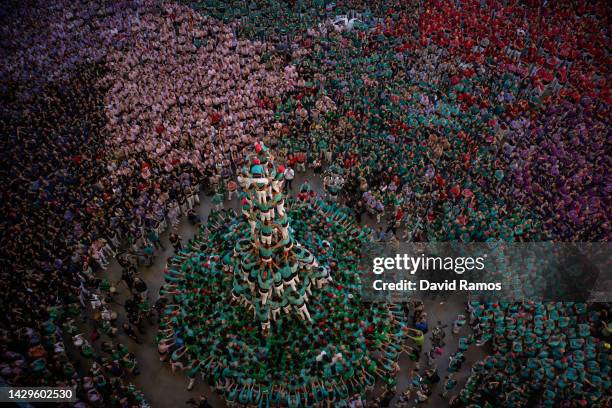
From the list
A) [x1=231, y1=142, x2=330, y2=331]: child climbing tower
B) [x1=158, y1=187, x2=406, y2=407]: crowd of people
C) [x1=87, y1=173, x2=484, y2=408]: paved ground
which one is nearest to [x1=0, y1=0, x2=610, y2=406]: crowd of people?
[x1=158, y1=187, x2=406, y2=407]: crowd of people

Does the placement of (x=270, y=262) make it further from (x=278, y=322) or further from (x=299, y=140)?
(x=299, y=140)

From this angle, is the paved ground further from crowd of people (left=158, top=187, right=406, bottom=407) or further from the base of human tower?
the base of human tower

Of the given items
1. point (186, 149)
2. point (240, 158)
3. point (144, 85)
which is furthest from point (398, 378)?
point (144, 85)

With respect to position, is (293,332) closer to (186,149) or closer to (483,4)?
(186,149)

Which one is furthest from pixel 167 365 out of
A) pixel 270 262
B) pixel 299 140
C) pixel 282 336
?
pixel 299 140

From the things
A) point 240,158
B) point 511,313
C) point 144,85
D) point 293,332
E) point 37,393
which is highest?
point 144,85

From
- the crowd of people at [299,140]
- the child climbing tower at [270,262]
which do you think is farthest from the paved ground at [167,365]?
the child climbing tower at [270,262]
